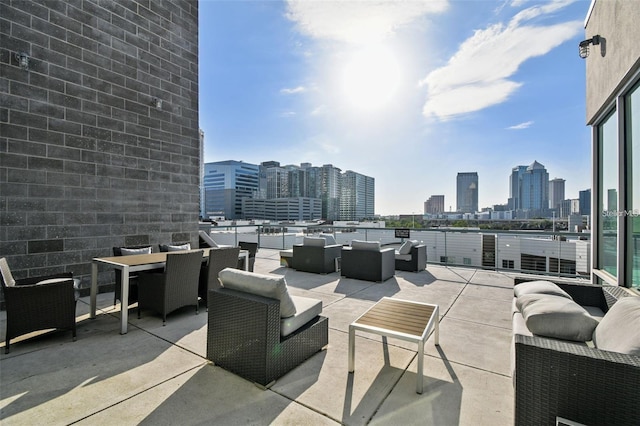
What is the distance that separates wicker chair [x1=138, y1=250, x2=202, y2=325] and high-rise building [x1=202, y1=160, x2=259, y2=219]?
34.9 m

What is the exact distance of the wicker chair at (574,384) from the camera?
47.9 inches

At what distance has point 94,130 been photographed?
15.3 ft

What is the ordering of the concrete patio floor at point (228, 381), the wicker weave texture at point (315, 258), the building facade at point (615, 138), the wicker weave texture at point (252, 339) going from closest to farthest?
the concrete patio floor at point (228, 381)
the wicker weave texture at point (252, 339)
the building facade at point (615, 138)
the wicker weave texture at point (315, 258)

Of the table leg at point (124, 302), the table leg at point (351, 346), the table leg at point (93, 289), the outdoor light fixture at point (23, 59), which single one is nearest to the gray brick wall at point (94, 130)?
the outdoor light fixture at point (23, 59)

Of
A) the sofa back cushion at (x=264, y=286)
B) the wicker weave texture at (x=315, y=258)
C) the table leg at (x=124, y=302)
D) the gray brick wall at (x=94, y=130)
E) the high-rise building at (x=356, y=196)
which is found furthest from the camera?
the high-rise building at (x=356, y=196)

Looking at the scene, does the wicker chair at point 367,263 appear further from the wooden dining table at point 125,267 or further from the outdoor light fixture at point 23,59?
the outdoor light fixture at point 23,59

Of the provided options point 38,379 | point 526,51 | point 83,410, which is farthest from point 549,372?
point 526,51

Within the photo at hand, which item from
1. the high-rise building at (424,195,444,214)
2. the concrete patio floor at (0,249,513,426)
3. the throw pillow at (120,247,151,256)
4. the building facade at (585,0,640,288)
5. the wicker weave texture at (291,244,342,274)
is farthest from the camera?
the high-rise building at (424,195,444,214)

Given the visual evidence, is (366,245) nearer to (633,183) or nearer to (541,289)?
(541,289)

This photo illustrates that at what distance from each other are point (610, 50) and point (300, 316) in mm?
4452

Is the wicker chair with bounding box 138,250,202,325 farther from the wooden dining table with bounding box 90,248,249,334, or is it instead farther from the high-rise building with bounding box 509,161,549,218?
the high-rise building with bounding box 509,161,549,218

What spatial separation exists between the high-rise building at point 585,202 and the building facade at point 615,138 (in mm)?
212

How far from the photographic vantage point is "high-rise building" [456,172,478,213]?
41.1 metres

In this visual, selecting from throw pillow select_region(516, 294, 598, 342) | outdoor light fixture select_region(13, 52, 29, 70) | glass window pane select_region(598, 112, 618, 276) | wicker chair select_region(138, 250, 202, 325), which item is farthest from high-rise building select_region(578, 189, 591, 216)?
outdoor light fixture select_region(13, 52, 29, 70)
